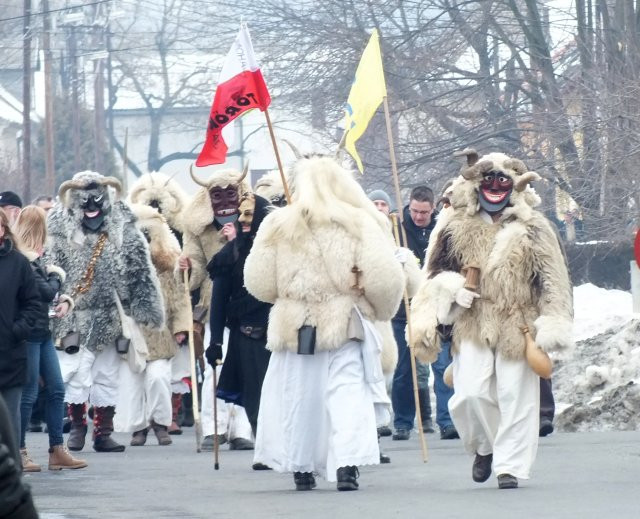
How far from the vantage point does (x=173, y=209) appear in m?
15.6

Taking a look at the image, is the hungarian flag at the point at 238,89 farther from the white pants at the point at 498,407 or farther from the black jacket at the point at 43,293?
the white pants at the point at 498,407

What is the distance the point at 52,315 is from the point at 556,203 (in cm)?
1667

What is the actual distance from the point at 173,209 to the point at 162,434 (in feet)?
7.46

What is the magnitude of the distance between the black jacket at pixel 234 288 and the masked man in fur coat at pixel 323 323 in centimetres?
142

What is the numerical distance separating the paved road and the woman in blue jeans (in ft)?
0.67

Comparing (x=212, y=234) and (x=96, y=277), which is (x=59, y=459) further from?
(x=212, y=234)

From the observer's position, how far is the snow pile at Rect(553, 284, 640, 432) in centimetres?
1433

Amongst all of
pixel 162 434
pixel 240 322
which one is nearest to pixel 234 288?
pixel 240 322

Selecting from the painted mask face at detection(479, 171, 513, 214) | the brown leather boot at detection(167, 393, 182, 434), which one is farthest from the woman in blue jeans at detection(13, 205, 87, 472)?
the brown leather boot at detection(167, 393, 182, 434)

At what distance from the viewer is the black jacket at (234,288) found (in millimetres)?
11570

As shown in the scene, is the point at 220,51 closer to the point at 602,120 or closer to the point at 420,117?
the point at 420,117

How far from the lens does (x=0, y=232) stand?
33.8ft

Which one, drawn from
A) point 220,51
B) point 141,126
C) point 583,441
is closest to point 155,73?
point 141,126

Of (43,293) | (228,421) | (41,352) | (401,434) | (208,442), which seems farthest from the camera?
(401,434)
